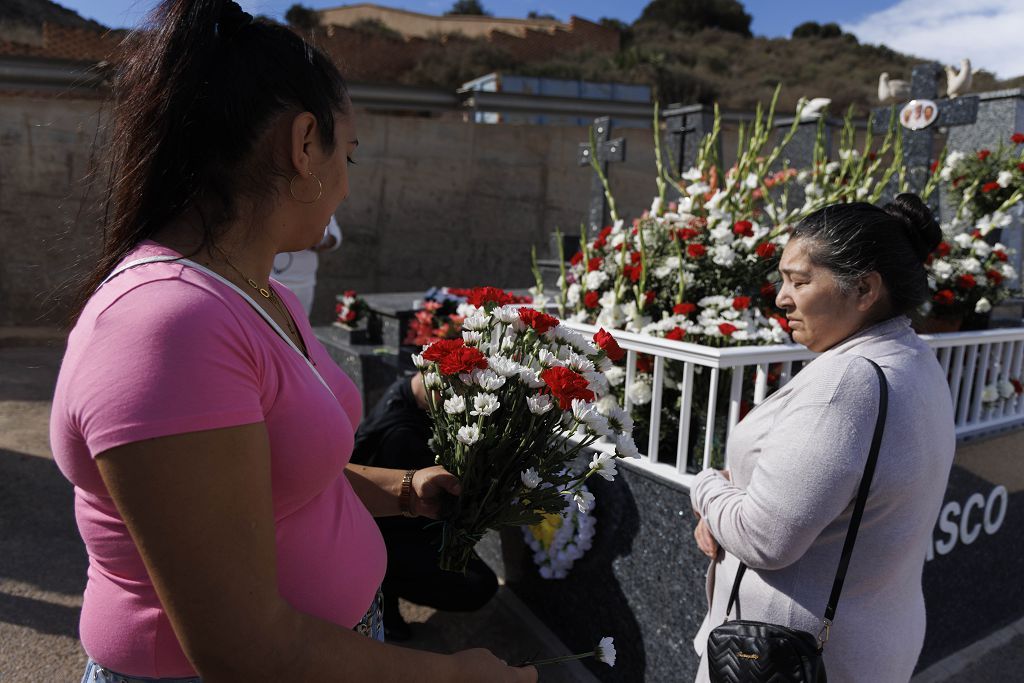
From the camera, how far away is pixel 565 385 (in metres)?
1.07

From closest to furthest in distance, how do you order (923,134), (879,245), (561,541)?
(879,245), (561,541), (923,134)

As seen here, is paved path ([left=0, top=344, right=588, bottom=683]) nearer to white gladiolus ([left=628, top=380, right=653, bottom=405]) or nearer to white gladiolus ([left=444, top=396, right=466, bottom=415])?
white gladiolus ([left=628, top=380, right=653, bottom=405])

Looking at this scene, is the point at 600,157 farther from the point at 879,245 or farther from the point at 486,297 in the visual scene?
the point at 486,297

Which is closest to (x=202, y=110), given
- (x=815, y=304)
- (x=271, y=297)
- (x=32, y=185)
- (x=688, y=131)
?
(x=271, y=297)

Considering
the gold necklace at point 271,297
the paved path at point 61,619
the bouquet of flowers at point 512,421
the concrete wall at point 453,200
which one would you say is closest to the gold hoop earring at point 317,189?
the gold necklace at point 271,297

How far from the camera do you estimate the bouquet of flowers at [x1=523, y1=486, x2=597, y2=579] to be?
2746 mm

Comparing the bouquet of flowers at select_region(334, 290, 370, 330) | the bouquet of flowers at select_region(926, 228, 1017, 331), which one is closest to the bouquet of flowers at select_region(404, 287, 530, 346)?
the bouquet of flowers at select_region(334, 290, 370, 330)

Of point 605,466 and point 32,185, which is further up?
point 32,185

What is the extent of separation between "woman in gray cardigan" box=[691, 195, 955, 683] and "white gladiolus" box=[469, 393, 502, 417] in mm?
665

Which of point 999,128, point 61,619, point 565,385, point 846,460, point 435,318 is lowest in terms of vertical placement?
point 61,619

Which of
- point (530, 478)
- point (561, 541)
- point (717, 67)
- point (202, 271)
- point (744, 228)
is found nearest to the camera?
point (202, 271)

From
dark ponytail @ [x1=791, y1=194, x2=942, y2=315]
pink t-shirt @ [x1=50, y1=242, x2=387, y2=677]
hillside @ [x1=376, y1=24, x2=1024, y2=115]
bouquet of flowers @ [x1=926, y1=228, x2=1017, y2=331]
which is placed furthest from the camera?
hillside @ [x1=376, y1=24, x2=1024, y2=115]

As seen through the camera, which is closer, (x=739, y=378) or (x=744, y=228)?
(x=739, y=378)

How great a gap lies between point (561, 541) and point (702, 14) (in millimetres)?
44783
